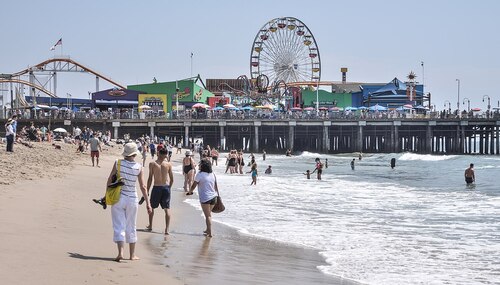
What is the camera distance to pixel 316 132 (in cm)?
6500

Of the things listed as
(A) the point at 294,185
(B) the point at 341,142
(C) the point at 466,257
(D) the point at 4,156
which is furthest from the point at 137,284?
(B) the point at 341,142

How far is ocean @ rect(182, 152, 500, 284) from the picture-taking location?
8.84 m

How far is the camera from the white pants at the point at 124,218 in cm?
754

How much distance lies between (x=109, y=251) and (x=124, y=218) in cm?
67

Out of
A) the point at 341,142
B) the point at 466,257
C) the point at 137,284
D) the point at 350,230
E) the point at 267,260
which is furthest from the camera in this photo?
the point at 341,142

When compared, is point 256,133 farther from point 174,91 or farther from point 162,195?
point 162,195

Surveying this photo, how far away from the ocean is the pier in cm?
3751

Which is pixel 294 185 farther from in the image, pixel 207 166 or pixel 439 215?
pixel 207 166

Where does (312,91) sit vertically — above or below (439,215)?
above

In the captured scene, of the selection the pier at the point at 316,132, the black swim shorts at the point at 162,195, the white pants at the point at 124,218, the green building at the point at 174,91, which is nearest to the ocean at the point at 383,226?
the black swim shorts at the point at 162,195

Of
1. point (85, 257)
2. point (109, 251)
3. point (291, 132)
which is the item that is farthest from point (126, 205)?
point (291, 132)

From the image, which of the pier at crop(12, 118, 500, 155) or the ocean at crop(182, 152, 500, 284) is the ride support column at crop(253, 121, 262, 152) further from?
the ocean at crop(182, 152, 500, 284)

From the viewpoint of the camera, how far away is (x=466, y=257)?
9.81 metres

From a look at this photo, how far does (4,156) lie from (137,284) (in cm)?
1322
